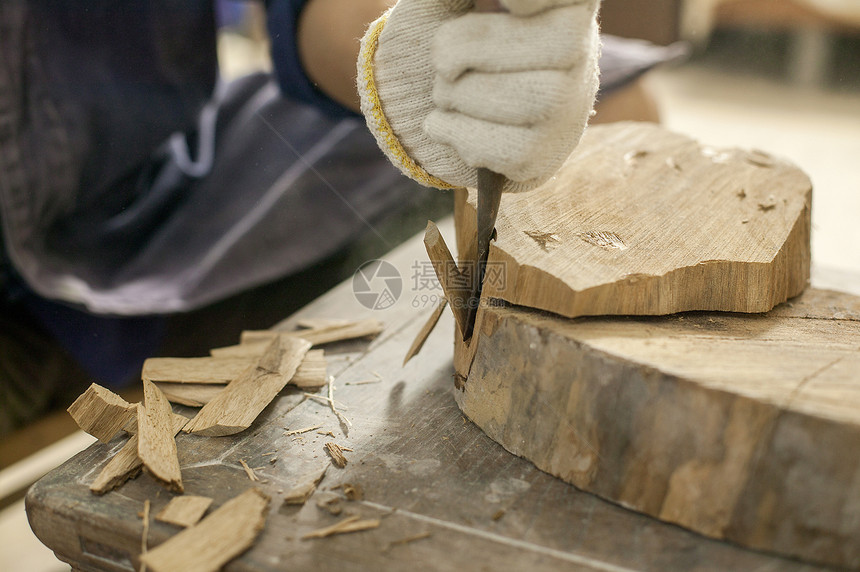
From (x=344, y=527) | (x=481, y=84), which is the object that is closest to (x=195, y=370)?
(x=344, y=527)

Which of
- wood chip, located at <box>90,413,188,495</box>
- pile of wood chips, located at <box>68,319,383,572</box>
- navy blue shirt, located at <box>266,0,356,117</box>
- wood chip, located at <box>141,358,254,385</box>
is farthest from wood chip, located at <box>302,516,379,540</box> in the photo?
navy blue shirt, located at <box>266,0,356,117</box>

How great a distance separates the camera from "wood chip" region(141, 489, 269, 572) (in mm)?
613

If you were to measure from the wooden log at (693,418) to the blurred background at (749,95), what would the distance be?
0.74 meters

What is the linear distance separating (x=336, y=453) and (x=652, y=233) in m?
0.48

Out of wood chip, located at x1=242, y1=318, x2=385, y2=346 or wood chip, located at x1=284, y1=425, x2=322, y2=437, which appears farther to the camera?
wood chip, located at x1=242, y1=318, x2=385, y2=346

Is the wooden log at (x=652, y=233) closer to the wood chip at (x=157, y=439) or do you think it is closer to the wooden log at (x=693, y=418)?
the wooden log at (x=693, y=418)

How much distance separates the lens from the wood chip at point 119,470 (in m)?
0.72

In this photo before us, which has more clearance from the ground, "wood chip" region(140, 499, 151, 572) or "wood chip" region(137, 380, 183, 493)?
"wood chip" region(137, 380, 183, 493)

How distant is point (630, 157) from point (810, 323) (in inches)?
15.4

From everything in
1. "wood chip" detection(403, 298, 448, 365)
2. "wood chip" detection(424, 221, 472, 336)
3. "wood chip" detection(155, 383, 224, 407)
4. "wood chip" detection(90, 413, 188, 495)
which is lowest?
"wood chip" detection(90, 413, 188, 495)

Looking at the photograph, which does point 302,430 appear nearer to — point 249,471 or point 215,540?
point 249,471

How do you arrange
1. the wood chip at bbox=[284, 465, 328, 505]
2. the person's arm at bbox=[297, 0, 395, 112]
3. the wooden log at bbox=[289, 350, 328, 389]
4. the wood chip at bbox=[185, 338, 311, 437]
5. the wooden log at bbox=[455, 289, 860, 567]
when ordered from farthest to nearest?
the person's arm at bbox=[297, 0, 395, 112]
the wooden log at bbox=[289, 350, 328, 389]
the wood chip at bbox=[185, 338, 311, 437]
the wood chip at bbox=[284, 465, 328, 505]
the wooden log at bbox=[455, 289, 860, 567]

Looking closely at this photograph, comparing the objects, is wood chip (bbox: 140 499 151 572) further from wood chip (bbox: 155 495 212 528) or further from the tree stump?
the tree stump

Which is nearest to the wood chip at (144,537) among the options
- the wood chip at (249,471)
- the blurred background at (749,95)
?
the wood chip at (249,471)
